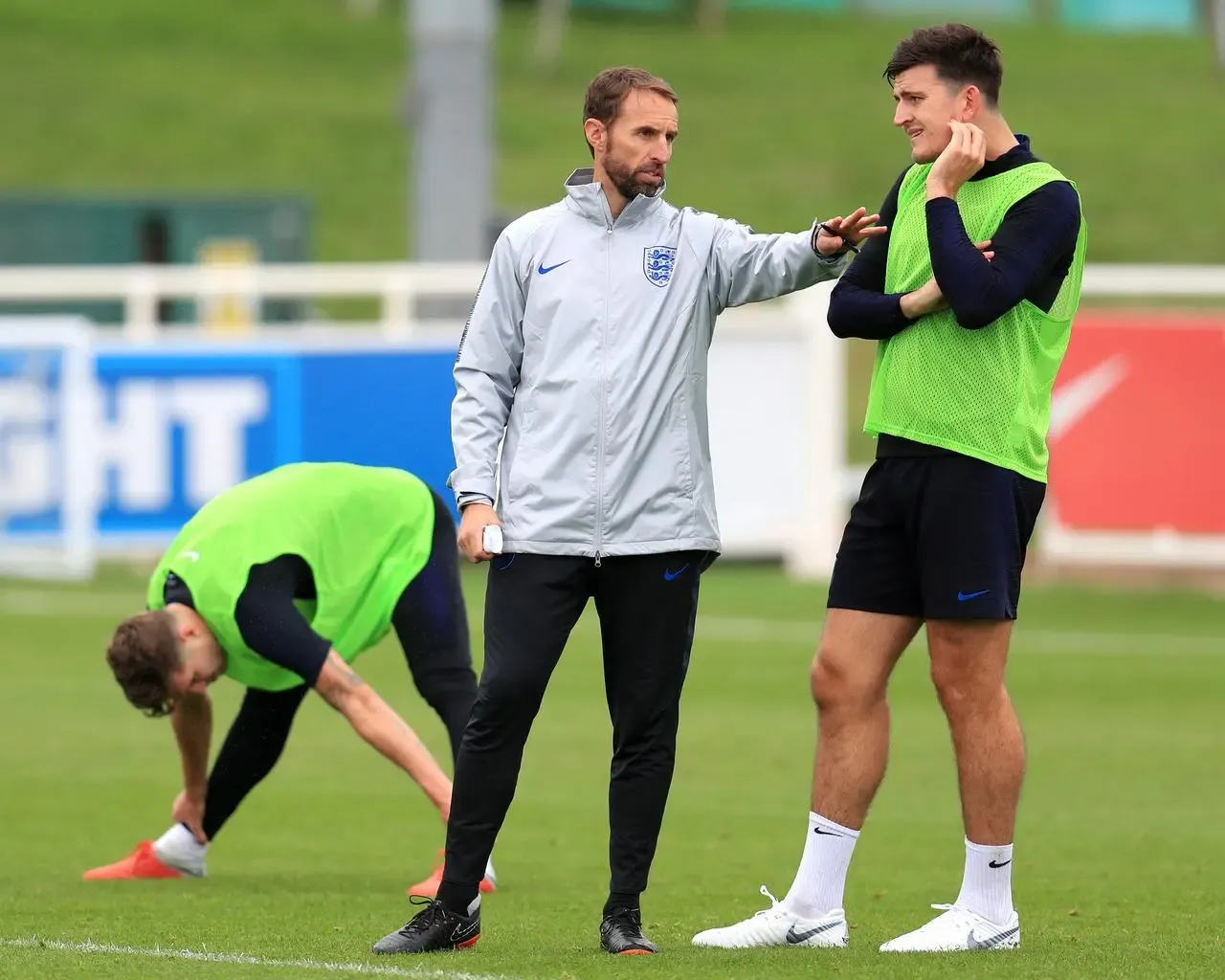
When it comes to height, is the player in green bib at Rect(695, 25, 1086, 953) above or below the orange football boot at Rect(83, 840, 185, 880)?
above

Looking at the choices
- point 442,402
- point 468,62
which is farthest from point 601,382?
point 468,62

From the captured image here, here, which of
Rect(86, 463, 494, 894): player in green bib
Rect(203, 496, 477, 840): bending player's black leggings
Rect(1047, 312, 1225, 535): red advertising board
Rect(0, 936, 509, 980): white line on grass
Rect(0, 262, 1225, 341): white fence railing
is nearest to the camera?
Rect(0, 936, 509, 980): white line on grass

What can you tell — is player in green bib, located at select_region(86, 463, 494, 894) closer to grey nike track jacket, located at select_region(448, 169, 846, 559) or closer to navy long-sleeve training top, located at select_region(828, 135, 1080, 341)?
grey nike track jacket, located at select_region(448, 169, 846, 559)

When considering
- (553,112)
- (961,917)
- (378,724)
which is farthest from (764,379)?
(553,112)

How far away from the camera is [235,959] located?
5.82 m

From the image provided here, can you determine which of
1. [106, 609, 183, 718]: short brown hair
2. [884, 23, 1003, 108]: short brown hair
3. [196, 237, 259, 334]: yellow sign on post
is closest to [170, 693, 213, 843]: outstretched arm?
[106, 609, 183, 718]: short brown hair

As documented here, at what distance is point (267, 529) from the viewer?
7.14m

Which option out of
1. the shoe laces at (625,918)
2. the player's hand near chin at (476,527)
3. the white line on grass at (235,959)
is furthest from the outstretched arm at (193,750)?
the shoe laces at (625,918)

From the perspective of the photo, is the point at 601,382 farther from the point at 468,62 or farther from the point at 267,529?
the point at 468,62

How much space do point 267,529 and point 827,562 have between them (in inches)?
429

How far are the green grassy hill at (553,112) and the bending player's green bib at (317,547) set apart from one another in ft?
98.1

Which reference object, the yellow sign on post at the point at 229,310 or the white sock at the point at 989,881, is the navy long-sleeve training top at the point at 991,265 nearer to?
the white sock at the point at 989,881

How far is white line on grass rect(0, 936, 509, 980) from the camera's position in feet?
17.9

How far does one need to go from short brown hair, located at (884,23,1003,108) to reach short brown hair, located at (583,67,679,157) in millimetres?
582
